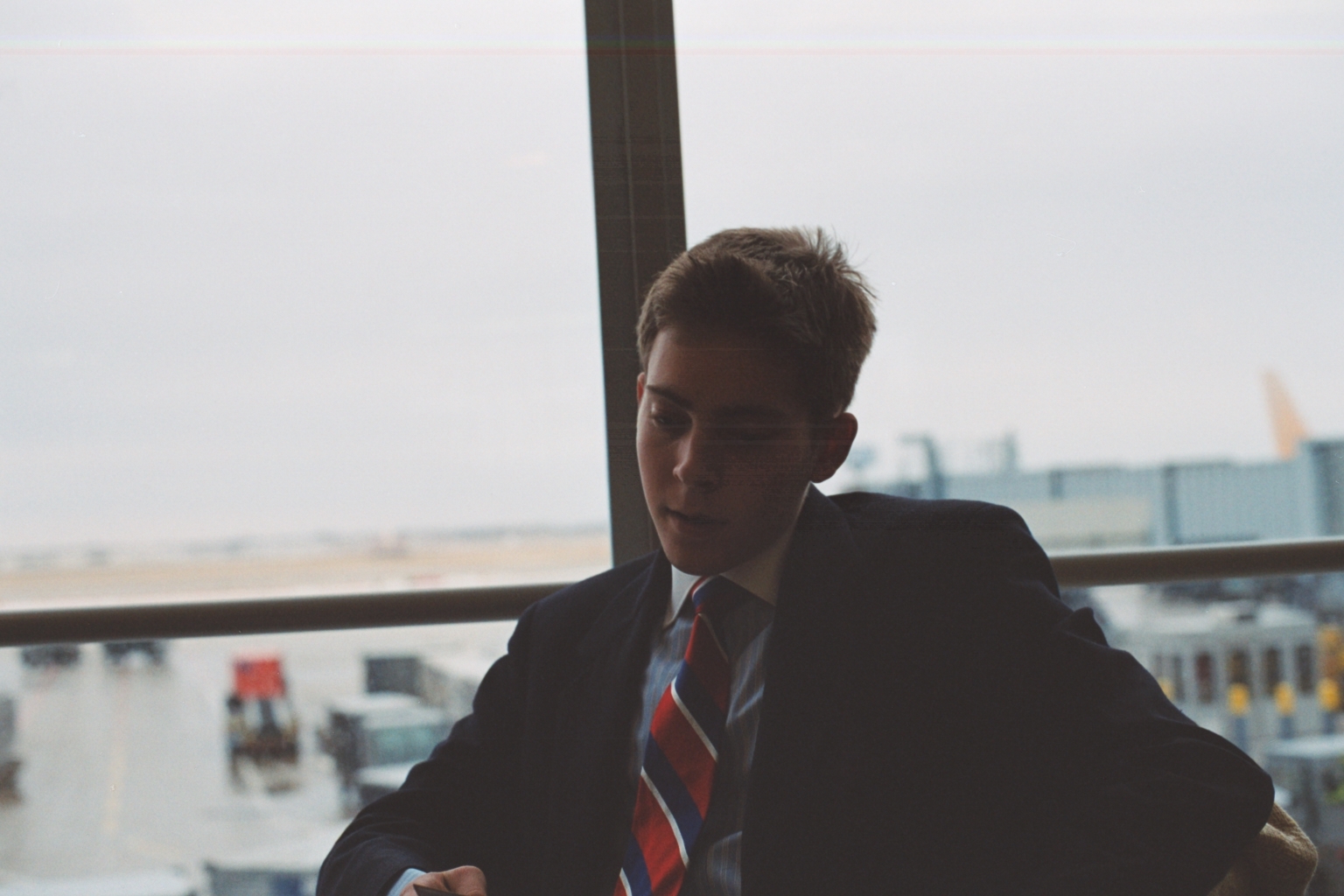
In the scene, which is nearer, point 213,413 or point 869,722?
point 869,722

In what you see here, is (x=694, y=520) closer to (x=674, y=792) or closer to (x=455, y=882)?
(x=674, y=792)

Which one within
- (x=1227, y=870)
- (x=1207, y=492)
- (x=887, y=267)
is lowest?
(x=1227, y=870)

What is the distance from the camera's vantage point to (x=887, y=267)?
5.61 ft

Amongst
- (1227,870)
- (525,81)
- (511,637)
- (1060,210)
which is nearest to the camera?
(1227,870)

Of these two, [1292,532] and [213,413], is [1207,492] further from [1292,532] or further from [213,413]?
[213,413]

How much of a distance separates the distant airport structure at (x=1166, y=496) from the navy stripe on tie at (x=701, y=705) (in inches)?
25.2

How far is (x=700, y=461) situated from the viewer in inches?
46.6

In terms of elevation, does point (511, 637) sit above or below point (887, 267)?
below

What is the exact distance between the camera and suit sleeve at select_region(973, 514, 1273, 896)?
3.14 feet

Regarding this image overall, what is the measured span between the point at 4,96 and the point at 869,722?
1.49 meters

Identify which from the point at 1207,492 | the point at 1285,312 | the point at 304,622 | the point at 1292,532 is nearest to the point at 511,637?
the point at 304,622

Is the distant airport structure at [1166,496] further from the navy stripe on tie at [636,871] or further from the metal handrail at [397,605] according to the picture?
the navy stripe on tie at [636,871]

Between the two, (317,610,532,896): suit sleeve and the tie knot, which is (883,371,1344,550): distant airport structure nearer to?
the tie knot

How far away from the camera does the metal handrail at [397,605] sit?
54.2 inches
